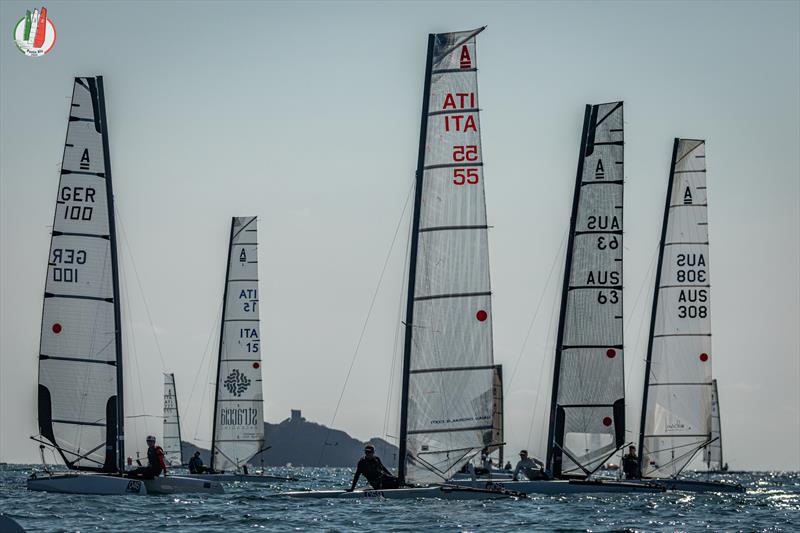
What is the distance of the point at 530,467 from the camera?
39125mm

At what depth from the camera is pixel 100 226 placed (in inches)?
1300

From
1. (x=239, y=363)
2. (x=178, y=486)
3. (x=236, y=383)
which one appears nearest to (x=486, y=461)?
(x=178, y=486)

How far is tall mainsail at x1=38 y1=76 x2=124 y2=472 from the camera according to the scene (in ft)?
107

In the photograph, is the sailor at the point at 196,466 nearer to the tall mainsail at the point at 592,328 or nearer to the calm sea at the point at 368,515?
the calm sea at the point at 368,515

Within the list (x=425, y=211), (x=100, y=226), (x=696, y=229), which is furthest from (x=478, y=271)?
(x=696, y=229)

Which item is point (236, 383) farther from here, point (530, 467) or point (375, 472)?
point (375, 472)

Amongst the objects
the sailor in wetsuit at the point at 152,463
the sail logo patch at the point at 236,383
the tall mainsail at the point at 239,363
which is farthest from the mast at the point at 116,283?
the sail logo patch at the point at 236,383

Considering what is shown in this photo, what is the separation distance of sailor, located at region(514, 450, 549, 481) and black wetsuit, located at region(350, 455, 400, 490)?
742 cm

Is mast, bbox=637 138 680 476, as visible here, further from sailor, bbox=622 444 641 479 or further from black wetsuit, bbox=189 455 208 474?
black wetsuit, bbox=189 455 208 474

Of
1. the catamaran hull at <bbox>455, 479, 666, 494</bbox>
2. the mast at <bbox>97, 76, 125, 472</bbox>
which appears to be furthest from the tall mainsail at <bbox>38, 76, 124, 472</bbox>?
the catamaran hull at <bbox>455, 479, 666, 494</bbox>

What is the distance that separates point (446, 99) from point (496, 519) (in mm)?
9553

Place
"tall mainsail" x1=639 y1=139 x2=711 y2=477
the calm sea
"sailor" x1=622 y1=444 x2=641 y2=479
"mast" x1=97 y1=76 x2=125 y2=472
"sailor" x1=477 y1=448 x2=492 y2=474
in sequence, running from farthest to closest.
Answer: "tall mainsail" x1=639 y1=139 x2=711 y2=477, "sailor" x1=622 y1=444 x2=641 y2=479, "sailor" x1=477 y1=448 x2=492 y2=474, "mast" x1=97 y1=76 x2=125 y2=472, the calm sea

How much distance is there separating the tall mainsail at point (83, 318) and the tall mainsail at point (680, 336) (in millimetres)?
17182

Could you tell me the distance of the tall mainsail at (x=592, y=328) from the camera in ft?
121
